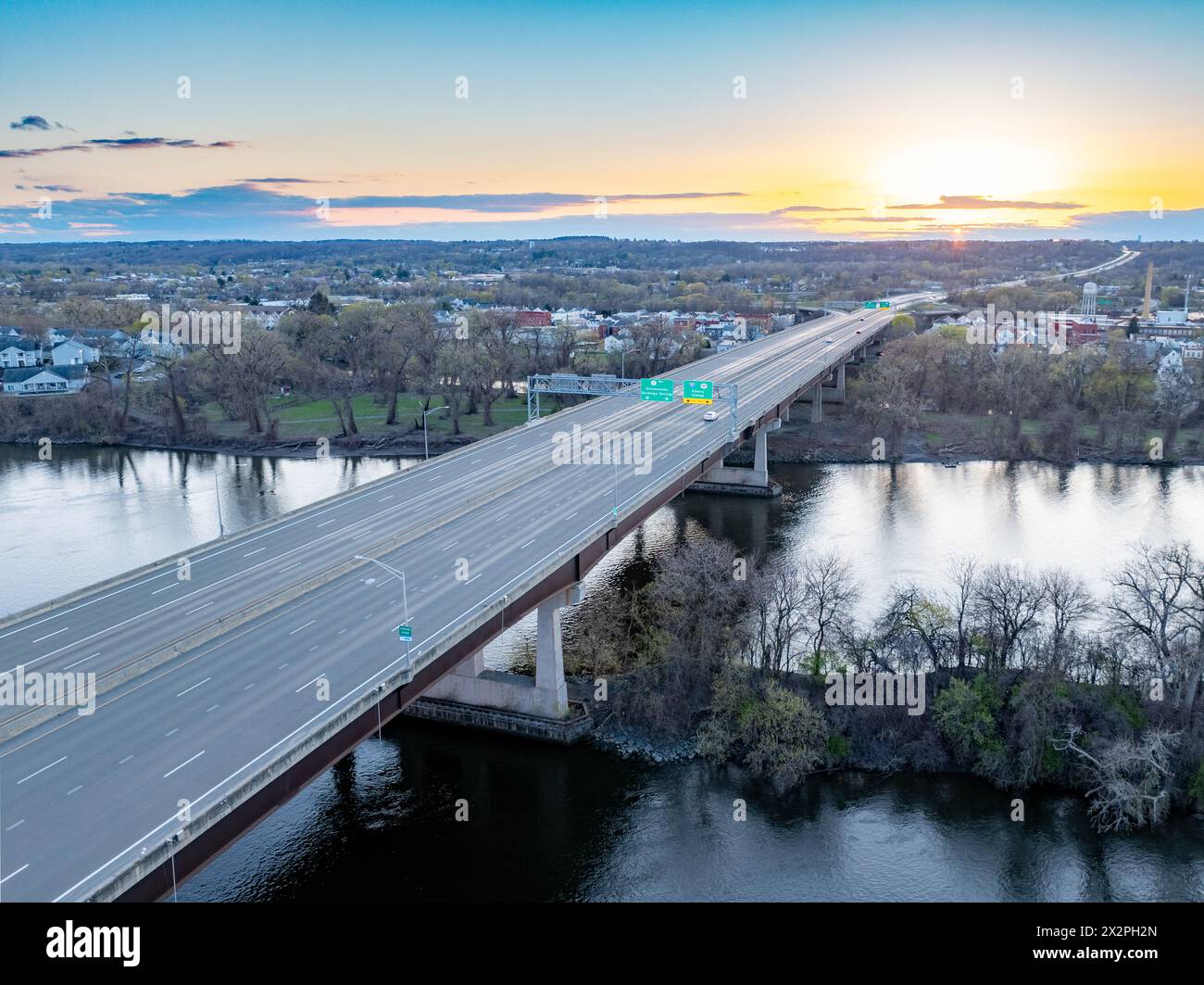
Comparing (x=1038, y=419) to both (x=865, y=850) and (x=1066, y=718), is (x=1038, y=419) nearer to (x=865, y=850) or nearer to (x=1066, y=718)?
(x=1066, y=718)

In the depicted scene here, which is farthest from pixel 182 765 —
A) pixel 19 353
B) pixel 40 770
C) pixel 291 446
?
pixel 19 353

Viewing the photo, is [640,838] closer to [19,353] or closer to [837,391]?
[837,391]

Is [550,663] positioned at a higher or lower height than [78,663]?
lower

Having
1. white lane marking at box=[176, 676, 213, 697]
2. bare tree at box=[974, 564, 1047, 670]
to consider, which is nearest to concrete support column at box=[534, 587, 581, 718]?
white lane marking at box=[176, 676, 213, 697]

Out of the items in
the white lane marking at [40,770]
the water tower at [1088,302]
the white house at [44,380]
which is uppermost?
the water tower at [1088,302]

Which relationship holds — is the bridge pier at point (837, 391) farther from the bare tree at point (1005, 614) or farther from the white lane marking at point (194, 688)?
the white lane marking at point (194, 688)

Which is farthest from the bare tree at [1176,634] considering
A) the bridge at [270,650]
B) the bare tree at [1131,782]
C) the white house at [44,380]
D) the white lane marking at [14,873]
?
the white house at [44,380]

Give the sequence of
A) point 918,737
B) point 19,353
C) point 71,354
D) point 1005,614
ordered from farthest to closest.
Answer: point 71,354, point 19,353, point 1005,614, point 918,737
